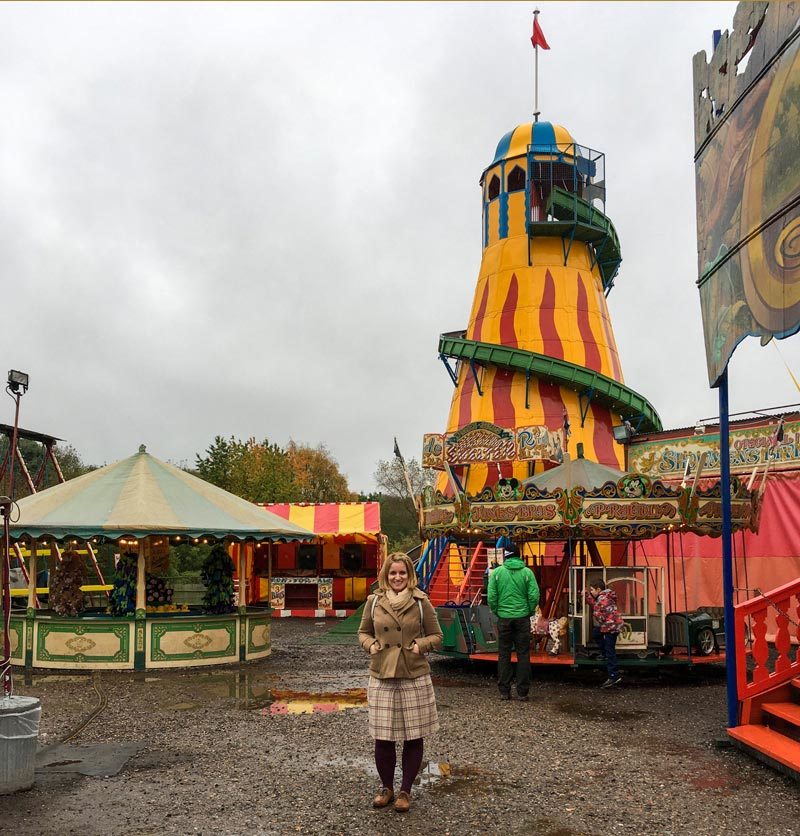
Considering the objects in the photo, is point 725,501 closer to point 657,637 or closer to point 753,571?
point 657,637

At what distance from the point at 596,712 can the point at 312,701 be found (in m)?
3.39

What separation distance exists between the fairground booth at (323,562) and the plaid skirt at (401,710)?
58.4 ft

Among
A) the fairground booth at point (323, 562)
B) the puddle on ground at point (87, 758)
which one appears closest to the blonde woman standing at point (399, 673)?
the puddle on ground at point (87, 758)

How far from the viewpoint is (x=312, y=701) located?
34.1ft

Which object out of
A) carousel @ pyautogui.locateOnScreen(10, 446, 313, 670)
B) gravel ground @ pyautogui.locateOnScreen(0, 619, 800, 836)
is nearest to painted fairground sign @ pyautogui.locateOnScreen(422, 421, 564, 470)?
carousel @ pyautogui.locateOnScreen(10, 446, 313, 670)

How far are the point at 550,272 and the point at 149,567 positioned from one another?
48.2 feet

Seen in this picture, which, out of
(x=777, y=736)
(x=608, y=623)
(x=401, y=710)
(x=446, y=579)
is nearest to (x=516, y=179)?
(x=446, y=579)

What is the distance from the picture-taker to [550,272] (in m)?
25.2

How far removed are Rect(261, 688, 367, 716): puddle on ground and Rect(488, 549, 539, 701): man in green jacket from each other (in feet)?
5.94

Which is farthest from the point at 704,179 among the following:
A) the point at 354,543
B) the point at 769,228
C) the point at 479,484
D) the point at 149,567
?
the point at 354,543

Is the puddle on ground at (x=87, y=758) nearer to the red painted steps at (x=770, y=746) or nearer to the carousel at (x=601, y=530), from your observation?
the red painted steps at (x=770, y=746)

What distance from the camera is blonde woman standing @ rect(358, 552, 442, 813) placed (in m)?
5.82

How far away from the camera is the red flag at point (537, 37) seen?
29250 mm

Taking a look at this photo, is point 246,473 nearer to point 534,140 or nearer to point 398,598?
point 534,140
